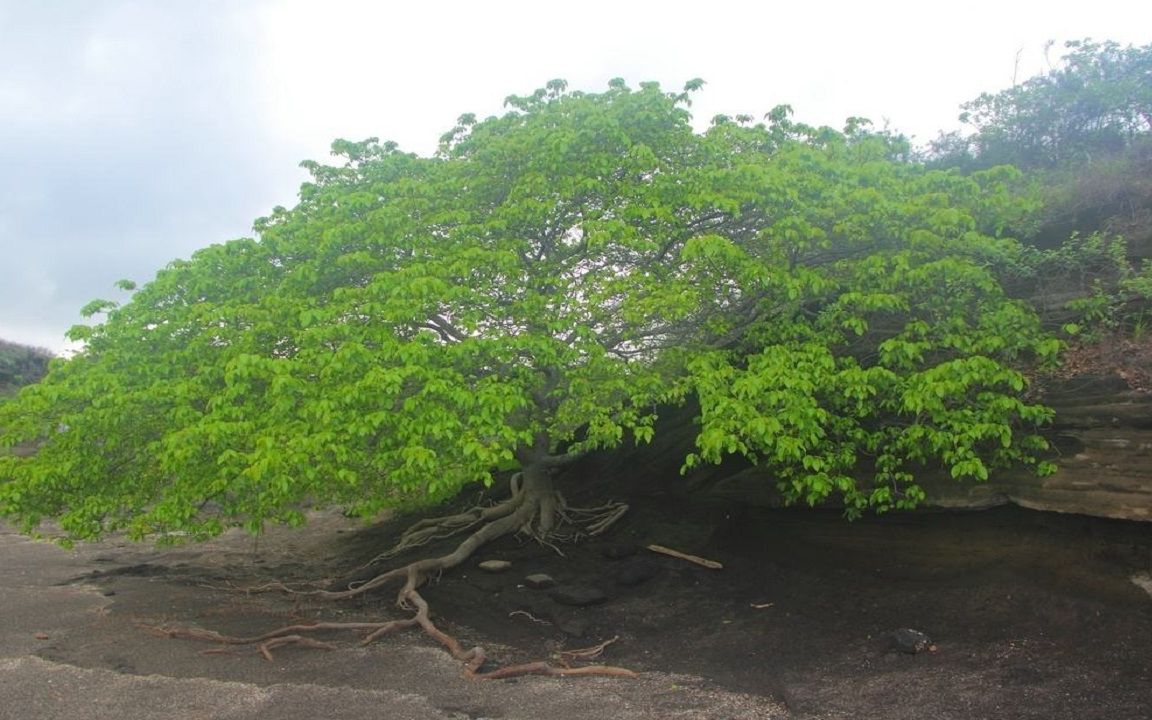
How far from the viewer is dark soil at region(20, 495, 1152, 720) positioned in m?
7.34

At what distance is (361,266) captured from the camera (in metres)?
10.9

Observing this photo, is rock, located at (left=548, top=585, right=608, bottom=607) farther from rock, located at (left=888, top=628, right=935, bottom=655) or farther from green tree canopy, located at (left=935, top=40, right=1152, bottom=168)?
green tree canopy, located at (left=935, top=40, right=1152, bottom=168)

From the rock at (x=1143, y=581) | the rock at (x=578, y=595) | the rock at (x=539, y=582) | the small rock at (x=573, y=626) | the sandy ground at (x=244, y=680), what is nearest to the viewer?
the sandy ground at (x=244, y=680)

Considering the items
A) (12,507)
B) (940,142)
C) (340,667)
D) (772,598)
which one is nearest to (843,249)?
(772,598)

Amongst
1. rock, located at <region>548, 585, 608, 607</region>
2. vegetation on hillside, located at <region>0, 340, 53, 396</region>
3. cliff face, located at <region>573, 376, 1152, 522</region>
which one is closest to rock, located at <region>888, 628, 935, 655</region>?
cliff face, located at <region>573, 376, 1152, 522</region>

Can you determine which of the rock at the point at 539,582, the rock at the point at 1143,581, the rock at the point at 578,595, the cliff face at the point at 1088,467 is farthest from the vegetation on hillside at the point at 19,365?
the rock at the point at 1143,581

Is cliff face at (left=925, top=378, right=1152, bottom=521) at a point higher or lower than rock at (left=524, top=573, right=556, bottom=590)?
higher

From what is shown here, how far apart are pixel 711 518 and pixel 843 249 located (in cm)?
518

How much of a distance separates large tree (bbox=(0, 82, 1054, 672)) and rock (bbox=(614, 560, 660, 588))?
7.44 feet

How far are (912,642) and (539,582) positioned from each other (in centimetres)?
586

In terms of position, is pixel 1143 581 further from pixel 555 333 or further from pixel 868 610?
pixel 555 333

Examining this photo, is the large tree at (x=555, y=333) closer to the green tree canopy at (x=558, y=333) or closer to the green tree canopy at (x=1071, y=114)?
the green tree canopy at (x=558, y=333)

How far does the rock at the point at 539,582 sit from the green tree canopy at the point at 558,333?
7.41 ft

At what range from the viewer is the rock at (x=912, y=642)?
821 centimetres
